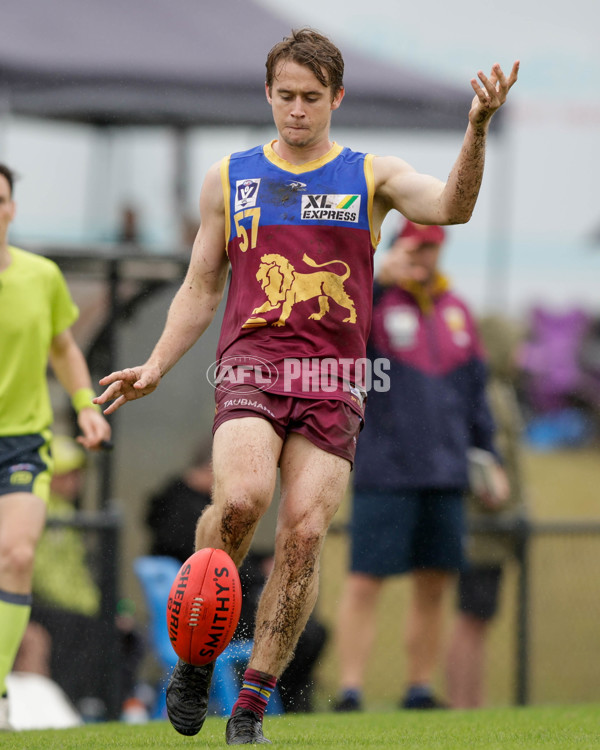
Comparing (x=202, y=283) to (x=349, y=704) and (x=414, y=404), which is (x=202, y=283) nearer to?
(x=414, y=404)

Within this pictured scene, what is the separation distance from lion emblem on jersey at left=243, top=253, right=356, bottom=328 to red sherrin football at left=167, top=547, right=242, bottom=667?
0.92 meters

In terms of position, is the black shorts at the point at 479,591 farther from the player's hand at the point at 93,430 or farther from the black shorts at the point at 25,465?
the black shorts at the point at 25,465

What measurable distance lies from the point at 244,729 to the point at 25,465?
6.33ft

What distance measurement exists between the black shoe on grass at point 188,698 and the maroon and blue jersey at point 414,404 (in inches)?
108

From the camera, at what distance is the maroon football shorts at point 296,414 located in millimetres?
4574

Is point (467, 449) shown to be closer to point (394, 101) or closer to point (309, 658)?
point (309, 658)

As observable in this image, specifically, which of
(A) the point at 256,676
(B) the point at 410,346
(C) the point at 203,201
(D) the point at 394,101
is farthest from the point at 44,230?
(A) the point at 256,676

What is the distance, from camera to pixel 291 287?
4.71 meters

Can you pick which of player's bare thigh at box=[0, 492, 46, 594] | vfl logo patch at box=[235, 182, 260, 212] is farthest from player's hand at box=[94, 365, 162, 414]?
player's bare thigh at box=[0, 492, 46, 594]

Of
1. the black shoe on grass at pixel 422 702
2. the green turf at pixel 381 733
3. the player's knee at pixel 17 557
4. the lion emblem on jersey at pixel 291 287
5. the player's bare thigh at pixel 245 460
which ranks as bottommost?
the black shoe on grass at pixel 422 702

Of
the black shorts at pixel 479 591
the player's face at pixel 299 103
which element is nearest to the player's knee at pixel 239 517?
the player's face at pixel 299 103

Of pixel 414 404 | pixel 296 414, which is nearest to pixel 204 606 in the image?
pixel 296 414

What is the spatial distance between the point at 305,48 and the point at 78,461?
3814 mm

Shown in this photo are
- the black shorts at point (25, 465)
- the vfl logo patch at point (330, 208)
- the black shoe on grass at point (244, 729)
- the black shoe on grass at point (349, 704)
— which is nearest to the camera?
the black shoe on grass at point (244, 729)
